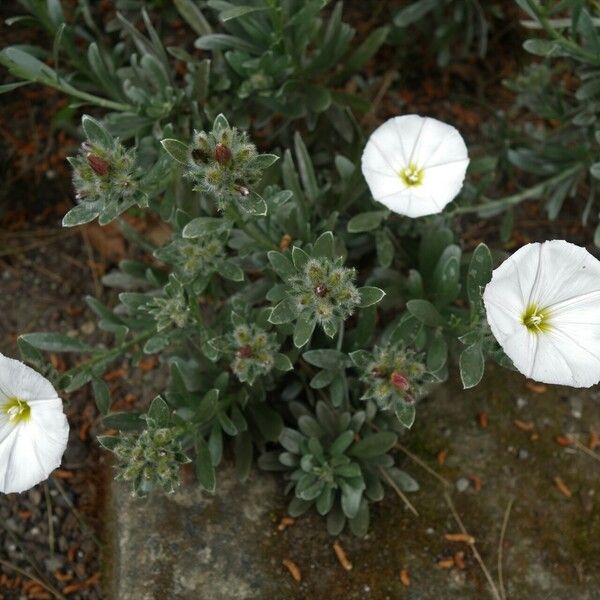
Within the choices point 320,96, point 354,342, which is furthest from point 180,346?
point 320,96

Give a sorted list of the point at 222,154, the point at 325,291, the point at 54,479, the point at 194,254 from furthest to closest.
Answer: the point at 54,479 < the point at 194,254 < the point at 325,291 < the point at 222,154

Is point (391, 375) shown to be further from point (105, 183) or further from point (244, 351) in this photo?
point (105, 183)

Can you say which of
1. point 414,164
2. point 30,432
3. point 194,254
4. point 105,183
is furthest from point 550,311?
point 30,432

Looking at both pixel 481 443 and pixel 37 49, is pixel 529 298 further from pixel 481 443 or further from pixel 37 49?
pixel 37 49

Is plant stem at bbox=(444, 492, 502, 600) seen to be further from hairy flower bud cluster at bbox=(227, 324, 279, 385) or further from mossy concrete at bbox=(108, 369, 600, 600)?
hairy flower bud cluster at bbox=(227, 324, 279, 385)

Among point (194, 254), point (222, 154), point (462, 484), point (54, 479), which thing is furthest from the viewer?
point (54, 479)

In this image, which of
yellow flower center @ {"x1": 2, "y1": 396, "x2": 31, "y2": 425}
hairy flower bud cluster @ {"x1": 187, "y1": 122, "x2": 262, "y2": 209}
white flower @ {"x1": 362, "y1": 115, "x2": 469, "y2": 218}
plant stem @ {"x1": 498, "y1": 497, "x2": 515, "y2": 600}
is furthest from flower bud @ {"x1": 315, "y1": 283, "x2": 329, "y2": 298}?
plant stem @ {"x1": 498, "y1": 497, "x2": 515, "y2": 600}
